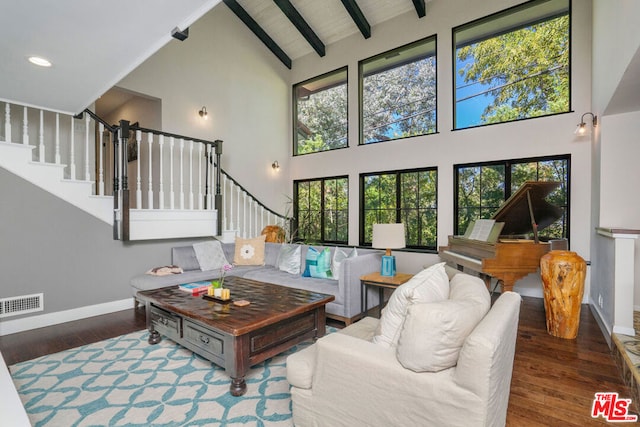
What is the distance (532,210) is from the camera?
11.7 feet

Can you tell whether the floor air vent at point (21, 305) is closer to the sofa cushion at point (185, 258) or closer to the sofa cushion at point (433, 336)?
the sofa cushion at point (185, 258)

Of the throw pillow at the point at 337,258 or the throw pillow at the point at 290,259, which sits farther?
the throw pillow at the point at 290,259

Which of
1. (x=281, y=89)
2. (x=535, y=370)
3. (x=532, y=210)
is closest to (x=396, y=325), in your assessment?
(x=535, y=370)

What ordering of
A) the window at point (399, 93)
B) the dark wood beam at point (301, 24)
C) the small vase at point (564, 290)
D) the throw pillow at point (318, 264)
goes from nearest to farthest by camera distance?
1. the small vase at point (564, 290)
2. the throw pillow at point (318, 264)
3. the window at point (399, 93)
4. the dark wood beam at point (301, 24)

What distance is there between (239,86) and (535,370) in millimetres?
6503

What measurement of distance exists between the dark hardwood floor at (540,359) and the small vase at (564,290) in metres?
0.13

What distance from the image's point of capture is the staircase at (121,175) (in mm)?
3602

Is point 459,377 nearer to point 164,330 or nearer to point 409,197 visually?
point 164,330

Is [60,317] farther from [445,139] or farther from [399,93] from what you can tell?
[399,93]

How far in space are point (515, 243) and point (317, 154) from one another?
4626mm

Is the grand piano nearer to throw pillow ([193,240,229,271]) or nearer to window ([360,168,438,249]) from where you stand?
window ([360,168,438,249])

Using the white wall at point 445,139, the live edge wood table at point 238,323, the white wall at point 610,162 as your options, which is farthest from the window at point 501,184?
the live edge wood table at point 238,323

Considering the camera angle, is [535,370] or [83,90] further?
[83,90]

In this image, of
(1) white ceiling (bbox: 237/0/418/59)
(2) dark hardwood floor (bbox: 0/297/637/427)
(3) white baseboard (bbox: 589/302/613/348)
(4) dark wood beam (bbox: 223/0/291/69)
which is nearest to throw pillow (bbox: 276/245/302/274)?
(2) dark hardwood floor (bbox: 0/297/637/427)
